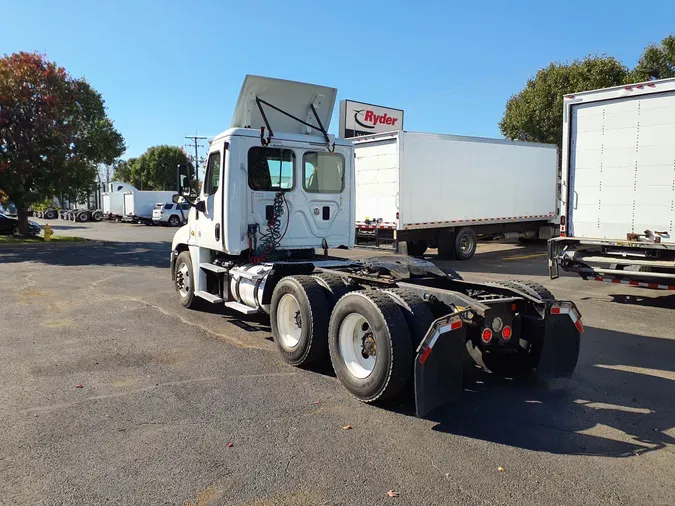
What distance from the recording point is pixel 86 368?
19.5ft

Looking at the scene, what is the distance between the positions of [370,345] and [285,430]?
1.16 m

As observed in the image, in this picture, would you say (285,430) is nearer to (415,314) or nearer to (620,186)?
(415,314)

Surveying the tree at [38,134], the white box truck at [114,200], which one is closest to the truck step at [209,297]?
the tree at [38,134]

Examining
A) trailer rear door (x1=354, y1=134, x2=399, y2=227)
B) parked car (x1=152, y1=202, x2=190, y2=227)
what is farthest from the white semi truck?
parked car (x1=152, y1=202, x2=190, y2=227)

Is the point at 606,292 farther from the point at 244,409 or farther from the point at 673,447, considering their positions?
the point at 244,409

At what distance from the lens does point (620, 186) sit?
9375 mm

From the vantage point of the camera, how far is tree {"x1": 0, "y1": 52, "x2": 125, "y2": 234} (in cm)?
2050

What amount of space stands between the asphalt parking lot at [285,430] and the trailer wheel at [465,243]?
9.09 meters

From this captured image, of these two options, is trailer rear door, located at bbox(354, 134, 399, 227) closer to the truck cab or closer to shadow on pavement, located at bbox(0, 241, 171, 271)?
shadow on pavement, located at bbox(0, 241, 171, 271)

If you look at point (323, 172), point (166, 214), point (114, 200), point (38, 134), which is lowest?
point (166, 214)

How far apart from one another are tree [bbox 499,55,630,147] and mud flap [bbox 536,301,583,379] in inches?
926

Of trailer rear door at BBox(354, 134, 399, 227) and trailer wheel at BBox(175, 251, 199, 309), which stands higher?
trailer rear door at BBox(354, 134, 399, 227)

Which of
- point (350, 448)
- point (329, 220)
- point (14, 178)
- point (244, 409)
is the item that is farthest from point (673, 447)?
point (14, 178)

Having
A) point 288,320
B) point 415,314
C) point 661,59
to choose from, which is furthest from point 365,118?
point 415,314
